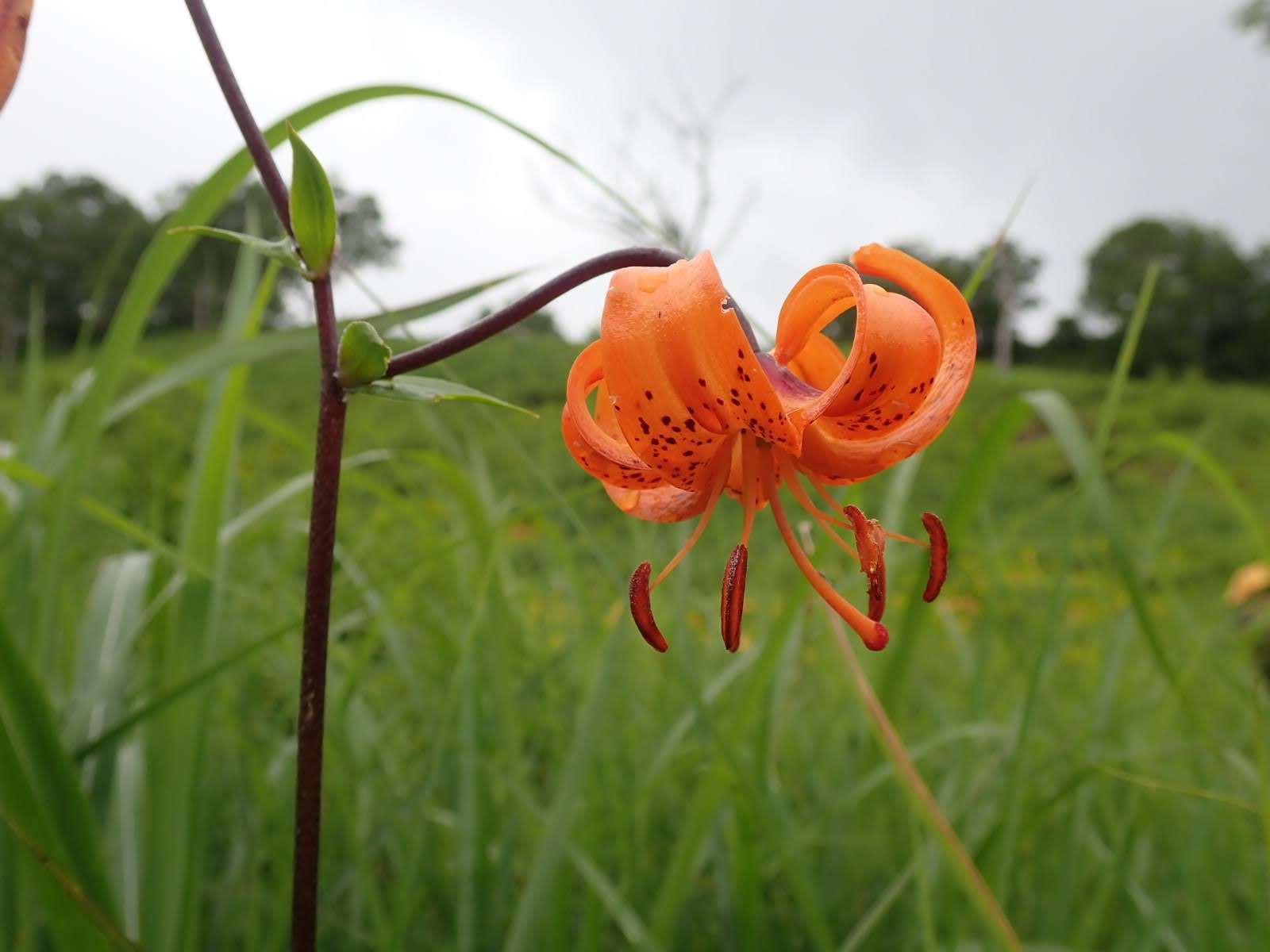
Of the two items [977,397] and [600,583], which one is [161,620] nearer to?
[600,583]

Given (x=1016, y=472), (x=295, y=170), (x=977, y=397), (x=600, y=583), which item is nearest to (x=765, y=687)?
(x=295, y=170)

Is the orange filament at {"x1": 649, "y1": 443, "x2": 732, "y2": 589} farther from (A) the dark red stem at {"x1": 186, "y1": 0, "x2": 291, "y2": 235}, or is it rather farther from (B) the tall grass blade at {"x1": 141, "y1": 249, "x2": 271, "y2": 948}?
(B) the tall grass blade at {"x1": 141, "y1": 249, "x2": 271, "y2": 948}

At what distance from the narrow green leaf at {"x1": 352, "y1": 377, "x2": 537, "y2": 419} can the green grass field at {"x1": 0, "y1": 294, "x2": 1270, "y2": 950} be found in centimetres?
23

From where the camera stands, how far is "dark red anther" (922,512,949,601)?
0.49 meters

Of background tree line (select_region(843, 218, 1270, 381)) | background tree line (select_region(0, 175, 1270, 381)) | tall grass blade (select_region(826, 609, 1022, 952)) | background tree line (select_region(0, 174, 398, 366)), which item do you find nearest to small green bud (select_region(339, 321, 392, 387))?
tall grass blade (select_region(826, 609, 1022, 952))

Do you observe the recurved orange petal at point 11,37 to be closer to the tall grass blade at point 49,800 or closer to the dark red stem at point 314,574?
the dark red stem at point 314,574

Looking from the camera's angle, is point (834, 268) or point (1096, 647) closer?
point (834, 268)

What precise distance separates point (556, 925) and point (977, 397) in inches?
591

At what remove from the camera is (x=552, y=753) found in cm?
132

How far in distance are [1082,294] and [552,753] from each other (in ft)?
100

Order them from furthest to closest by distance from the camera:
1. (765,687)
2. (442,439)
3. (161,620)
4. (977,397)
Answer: (977,397) < (442,439) < (161,620) < (765,687)

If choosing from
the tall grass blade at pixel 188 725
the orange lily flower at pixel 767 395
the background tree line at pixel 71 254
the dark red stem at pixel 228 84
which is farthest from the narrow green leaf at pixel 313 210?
the background tree line at pixel 71 254

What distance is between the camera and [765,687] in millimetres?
857

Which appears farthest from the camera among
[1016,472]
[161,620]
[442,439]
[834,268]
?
[1016,472]
